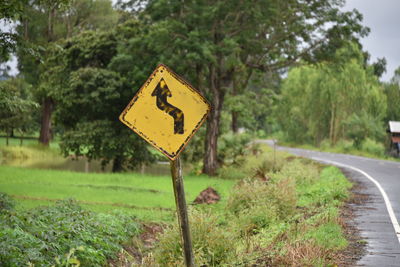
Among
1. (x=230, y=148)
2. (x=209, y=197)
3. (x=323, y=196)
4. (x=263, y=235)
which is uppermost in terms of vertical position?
(x=230, y=148)

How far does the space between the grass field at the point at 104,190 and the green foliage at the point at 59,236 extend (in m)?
2.96

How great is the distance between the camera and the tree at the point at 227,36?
87.8ft

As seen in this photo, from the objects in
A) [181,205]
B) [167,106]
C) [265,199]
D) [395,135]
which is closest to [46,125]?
[395,135]

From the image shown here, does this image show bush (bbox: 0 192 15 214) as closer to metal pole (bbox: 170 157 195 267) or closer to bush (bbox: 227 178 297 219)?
bush (bbox: 227 178 297 219)

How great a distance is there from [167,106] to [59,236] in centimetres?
428

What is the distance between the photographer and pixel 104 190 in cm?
2223

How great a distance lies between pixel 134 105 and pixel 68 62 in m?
27.8

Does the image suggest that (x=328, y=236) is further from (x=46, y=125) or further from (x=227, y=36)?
(x=46, y=125)

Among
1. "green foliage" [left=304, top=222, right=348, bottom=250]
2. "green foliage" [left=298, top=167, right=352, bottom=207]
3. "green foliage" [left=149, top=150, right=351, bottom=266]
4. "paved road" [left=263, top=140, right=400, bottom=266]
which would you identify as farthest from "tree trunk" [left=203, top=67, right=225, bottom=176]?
"green foliage" [left=304, top=222, right=348, bottom=250]

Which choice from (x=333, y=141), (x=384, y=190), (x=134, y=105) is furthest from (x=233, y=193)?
(x=333, y=141)

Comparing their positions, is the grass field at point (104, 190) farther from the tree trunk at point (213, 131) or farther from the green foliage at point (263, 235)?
the green foliage at point (263, 235)

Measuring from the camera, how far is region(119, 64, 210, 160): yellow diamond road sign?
577 centimetres

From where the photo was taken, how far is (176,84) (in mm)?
5852

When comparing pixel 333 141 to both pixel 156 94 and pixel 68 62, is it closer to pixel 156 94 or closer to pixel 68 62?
pixel 68 62
